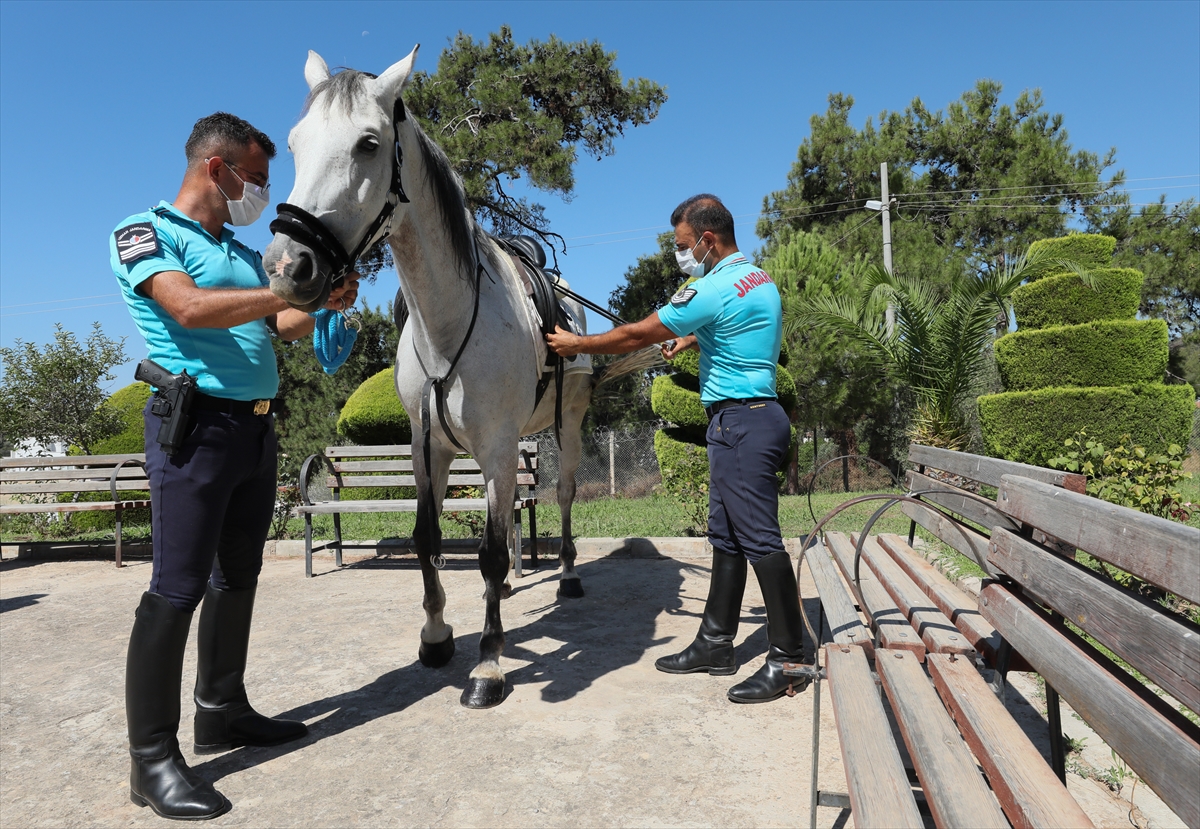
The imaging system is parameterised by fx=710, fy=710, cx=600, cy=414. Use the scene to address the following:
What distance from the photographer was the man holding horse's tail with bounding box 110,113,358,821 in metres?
2.41

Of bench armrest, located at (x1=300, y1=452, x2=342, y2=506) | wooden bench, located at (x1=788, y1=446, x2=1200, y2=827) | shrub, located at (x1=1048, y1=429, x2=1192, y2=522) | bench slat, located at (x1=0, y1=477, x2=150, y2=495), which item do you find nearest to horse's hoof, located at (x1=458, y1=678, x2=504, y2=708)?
wooden bench, located at (x1=788, y1=446, x2=1200, y2=827)

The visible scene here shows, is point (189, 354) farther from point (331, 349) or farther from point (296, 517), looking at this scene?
point (296, 517)

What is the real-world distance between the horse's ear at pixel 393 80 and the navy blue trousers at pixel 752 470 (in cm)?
197

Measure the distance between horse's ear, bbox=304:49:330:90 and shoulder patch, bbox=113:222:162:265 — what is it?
2.77 ft

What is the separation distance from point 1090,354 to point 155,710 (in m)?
11.0

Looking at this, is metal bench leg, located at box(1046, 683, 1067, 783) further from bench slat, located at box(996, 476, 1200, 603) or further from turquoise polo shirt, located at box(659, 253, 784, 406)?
turquoise polo shirt, located at box(659, 253, 784, 406)

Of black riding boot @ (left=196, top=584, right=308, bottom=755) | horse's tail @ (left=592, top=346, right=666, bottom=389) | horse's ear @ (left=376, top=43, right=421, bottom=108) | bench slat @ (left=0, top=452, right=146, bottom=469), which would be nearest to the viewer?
horse's ear @ (left=376, top=43, right=421, bottom=108)

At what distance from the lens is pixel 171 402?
245 centimetres

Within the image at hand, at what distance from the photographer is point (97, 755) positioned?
2.91 m

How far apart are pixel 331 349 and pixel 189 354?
0.69 m

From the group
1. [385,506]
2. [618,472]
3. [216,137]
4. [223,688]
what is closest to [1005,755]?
[223,688]

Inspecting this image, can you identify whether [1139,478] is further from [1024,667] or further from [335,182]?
[335,182]

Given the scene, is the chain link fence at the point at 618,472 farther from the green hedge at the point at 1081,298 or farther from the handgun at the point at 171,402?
the handgun at the point at 171,402

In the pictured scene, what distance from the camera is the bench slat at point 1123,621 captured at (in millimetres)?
1267
